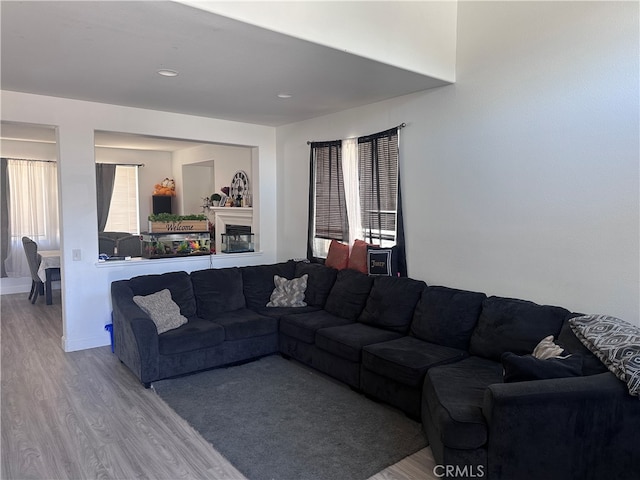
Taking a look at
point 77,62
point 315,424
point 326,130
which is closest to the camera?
point 315,424

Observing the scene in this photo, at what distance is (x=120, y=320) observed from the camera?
13.9 feet

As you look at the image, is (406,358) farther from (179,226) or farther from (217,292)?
(179,226)

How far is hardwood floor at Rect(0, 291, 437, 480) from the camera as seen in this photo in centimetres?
263

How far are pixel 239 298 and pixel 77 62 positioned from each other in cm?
265

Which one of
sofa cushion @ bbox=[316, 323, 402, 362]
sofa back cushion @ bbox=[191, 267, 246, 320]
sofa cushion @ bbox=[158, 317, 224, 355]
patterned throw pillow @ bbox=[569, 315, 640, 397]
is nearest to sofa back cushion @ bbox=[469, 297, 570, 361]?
patterned throw pillow @ bbox=[569, 315, 640, 397]

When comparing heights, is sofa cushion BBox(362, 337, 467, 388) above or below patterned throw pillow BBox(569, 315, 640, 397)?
below

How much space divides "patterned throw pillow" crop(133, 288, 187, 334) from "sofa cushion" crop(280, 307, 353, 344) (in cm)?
97

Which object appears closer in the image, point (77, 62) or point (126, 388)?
point (77, 62)

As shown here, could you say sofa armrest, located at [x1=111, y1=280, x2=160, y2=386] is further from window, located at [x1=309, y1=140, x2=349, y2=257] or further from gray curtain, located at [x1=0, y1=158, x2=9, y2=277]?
gray curtain, located at [x1=0, y1=158, x2=9, y2=277]

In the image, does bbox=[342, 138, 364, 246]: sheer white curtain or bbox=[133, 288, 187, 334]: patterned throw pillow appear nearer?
bbox=[133, 288, 187, 334]: patterned throw pillow

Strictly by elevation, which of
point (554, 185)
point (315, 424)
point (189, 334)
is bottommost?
point (315, 424)

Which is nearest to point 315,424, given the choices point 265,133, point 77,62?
point 77,62

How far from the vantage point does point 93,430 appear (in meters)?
3.09

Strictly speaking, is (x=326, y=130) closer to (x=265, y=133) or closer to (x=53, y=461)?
(x=265, y=133)
